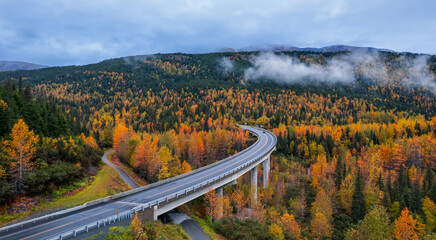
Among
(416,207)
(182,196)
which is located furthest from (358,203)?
(182,196)

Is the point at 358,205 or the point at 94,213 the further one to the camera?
the point at 358,205

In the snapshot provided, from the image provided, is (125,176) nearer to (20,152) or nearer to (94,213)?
(20,152)

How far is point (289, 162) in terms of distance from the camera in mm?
85062

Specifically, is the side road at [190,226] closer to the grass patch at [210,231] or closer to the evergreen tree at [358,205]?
the grass patch at [210,231]

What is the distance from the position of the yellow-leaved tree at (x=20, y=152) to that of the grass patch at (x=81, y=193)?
3.61 m

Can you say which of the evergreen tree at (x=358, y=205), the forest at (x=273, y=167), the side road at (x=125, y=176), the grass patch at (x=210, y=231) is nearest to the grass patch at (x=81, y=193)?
the side road at (x=125, y=176)

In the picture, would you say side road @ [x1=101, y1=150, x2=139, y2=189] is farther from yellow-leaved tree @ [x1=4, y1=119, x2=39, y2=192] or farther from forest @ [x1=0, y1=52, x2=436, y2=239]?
yellow-leaved tree @ [x1=4, y1=119, x2=39, y2=192]

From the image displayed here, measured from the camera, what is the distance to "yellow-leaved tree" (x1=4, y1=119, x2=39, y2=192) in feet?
106

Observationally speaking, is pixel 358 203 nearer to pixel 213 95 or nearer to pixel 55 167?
pixel 55 167

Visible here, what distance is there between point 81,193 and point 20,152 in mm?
10201

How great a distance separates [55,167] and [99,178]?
9.86 m

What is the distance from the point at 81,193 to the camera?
1539 inches

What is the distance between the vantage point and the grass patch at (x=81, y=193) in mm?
A: 31031

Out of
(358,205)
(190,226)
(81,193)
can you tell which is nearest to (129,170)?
(81,193)
